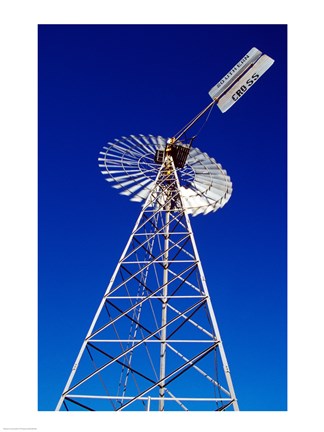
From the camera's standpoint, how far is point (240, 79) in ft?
50.9

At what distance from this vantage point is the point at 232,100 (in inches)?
626

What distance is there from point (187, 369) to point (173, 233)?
461cm

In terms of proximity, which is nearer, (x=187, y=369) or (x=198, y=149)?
(x=187, y=369)

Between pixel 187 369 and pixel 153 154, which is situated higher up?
pixel 153 154

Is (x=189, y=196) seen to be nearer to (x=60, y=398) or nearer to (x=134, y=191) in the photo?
(x=134, y=191)

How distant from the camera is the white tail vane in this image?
1488 centimetres

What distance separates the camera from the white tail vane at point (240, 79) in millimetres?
14876

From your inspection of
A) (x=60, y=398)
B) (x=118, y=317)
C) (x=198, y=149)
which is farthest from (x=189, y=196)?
(x=60, y=398)

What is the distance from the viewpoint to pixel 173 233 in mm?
14172

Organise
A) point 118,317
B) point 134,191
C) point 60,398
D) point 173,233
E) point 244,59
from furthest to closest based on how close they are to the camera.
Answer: point 134,191, point 244,59, point 173,233, point 118,317, point 60,398

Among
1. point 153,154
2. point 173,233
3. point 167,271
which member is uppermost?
point 153,154

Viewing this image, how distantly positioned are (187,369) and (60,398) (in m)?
2.96
